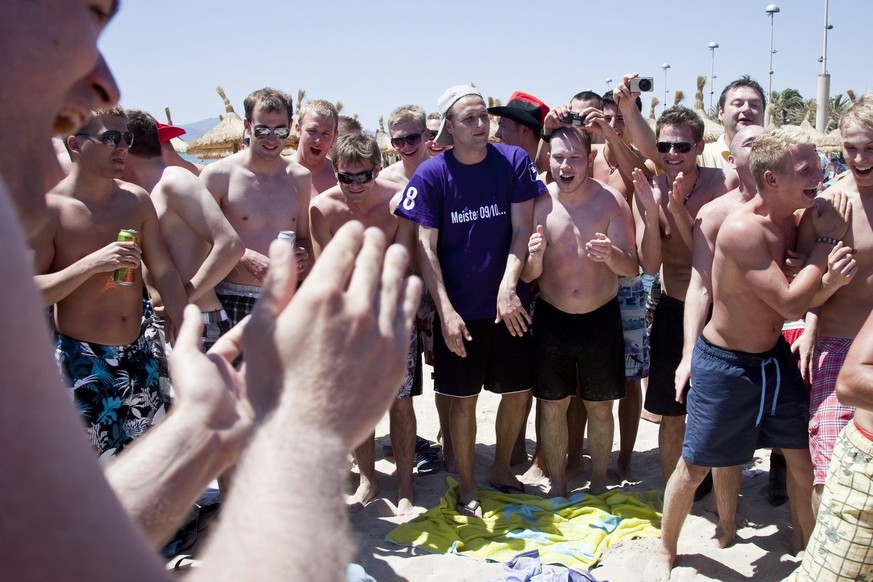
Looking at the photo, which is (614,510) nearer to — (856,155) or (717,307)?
(717,307)

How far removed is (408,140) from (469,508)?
2.82 meters

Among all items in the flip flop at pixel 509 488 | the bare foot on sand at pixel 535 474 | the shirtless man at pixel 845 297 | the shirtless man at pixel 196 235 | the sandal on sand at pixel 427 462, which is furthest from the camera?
the sandal on sand at pixel 427 462

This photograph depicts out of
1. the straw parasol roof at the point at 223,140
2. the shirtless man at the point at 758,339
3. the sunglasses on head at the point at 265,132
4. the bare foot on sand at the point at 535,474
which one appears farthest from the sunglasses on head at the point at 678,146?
the straw parasol roof at the point at 223,140

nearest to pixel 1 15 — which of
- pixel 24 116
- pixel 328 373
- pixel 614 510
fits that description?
pixel 24 116

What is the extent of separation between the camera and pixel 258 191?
4977 millimetres

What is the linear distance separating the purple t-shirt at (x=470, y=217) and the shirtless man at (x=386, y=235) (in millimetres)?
234

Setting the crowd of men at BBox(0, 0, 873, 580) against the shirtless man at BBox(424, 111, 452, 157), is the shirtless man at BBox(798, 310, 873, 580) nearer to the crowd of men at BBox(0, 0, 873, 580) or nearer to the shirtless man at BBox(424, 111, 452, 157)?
the crowd of men at BBox(0, 0, 873, 580)

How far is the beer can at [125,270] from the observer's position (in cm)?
379

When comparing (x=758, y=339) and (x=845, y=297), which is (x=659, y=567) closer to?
(x=758, y=339)

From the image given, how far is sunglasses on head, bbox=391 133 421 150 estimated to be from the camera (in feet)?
19.5

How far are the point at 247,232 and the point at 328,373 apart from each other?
4.09m

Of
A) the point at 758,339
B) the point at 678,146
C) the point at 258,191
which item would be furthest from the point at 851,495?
the point at 258,191

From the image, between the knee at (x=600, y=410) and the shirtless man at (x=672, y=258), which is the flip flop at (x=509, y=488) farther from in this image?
the shirtless man at (x=672, y=258)

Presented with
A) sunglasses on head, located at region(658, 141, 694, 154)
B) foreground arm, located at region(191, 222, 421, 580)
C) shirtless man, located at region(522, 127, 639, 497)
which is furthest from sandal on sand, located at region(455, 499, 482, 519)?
foreground arm, located at region(191, 222, 421, 580)
